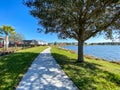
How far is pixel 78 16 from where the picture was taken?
1534cm

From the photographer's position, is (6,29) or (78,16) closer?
(78,16)

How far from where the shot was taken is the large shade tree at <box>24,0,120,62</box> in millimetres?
13281

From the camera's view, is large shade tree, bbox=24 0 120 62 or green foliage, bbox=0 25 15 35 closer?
large shade tree, bbox=24 0 120 62

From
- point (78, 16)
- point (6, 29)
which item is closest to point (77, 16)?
point (78, 16)

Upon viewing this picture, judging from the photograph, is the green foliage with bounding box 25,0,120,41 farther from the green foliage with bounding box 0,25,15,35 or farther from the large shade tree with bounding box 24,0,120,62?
the green foliage with bounding box 0,25,15,35

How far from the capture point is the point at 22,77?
939cm

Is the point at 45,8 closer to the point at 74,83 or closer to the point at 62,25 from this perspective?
the point at 62,25

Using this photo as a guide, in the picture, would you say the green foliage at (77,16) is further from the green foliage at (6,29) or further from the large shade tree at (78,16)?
the green foliage at (6,29)

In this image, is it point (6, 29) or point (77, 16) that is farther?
point (6, 29)

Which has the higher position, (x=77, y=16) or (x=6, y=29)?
(x=6, y=29)

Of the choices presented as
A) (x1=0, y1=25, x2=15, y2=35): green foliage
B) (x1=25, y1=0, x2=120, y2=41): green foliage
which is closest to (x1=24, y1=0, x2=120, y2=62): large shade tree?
(x1=25, y1=0, x2=120, y2=41): green foliage

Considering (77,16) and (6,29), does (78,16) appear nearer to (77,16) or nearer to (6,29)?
(77,16)

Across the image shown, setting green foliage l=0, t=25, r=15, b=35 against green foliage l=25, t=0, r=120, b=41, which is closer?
green foliage l=25, t=0, r=120, b=41

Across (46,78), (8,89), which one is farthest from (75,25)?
(8,89)
